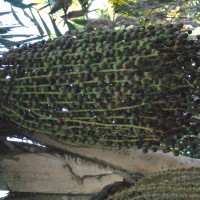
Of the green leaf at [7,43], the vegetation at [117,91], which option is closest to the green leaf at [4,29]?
the green leaf at [7,43]

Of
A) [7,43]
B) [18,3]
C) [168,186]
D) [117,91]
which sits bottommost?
[168,186]

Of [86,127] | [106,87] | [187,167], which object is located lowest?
[187,167]

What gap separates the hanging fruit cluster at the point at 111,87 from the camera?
1102mm

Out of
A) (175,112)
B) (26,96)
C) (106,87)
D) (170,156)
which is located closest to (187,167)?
(170,156)

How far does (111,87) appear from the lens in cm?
114

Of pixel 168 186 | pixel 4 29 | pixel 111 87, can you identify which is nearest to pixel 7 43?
pixel 4 29

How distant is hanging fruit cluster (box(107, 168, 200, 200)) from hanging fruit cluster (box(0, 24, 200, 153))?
8cm

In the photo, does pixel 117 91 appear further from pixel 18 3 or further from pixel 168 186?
pixel 18 3

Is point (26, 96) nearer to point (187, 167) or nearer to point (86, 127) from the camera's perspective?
point (86, 127)

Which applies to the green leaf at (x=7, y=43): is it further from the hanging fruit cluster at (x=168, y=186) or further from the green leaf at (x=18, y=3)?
the hanging fruit cluster at (x=168, y=186)

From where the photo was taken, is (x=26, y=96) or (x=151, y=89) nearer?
(x=151, y=89)

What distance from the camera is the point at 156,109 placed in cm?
116

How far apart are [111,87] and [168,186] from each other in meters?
0.29

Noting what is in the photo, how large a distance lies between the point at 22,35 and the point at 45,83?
54cm
